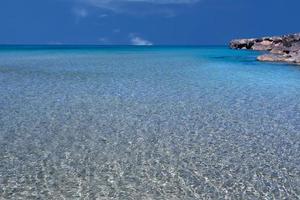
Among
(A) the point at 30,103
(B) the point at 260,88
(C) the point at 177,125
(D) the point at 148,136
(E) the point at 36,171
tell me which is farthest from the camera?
(B) the point at 260,88

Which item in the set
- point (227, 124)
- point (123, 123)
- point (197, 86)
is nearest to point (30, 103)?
point (123, 123)

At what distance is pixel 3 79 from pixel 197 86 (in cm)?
1279

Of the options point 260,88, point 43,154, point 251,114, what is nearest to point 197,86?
point 260,88

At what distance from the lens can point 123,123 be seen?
43.3ft

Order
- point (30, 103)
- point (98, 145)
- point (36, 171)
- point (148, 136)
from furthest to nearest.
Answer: point (30, 103) → point (148, 136) → point (98, 145) → point (36, 171)

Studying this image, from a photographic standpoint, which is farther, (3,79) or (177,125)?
(3,79)

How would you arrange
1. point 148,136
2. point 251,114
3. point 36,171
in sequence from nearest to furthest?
1. point 36,171
2. point 148,136
3. point 251,114

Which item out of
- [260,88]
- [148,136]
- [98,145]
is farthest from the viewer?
[260,88]

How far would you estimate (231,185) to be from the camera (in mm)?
7969

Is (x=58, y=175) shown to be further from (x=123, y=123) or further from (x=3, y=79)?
(x=3, y=79)

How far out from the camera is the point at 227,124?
43.4 feet

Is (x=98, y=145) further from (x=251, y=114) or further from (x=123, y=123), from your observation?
(x=251, y=114)

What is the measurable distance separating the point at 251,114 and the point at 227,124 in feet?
7.13

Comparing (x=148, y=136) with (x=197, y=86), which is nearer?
(x=148, y=136)
